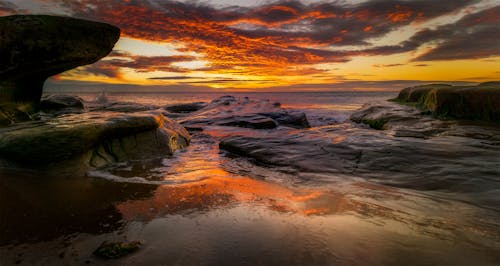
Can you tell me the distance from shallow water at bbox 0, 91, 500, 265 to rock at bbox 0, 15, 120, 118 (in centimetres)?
429

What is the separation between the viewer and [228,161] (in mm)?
6086

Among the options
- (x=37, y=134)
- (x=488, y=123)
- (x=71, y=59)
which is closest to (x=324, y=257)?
(x=37, y=134)

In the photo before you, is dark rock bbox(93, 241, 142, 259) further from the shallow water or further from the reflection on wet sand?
the reflection on wet sand

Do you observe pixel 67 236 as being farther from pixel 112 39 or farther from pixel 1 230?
pixel 112 39

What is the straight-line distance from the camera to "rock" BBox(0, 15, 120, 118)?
6.98m

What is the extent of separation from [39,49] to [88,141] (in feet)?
14.1

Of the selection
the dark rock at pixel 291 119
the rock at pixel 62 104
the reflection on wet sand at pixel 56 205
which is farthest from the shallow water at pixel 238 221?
the rock at pixel 62 104

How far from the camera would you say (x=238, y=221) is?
2.80m

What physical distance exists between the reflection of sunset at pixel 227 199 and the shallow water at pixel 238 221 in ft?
0.05

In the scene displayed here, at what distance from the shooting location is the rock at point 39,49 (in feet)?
22.9

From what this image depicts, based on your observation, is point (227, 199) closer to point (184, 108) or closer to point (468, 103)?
point (468, 103)

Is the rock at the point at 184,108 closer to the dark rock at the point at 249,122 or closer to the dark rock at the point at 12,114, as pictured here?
the dark rock at the point at 249,122

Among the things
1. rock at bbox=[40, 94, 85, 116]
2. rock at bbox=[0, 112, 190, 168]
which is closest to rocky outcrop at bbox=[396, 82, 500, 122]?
rock at bbox=[0, 112, 190, 168]

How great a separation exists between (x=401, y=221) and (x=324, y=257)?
4.16 feet
